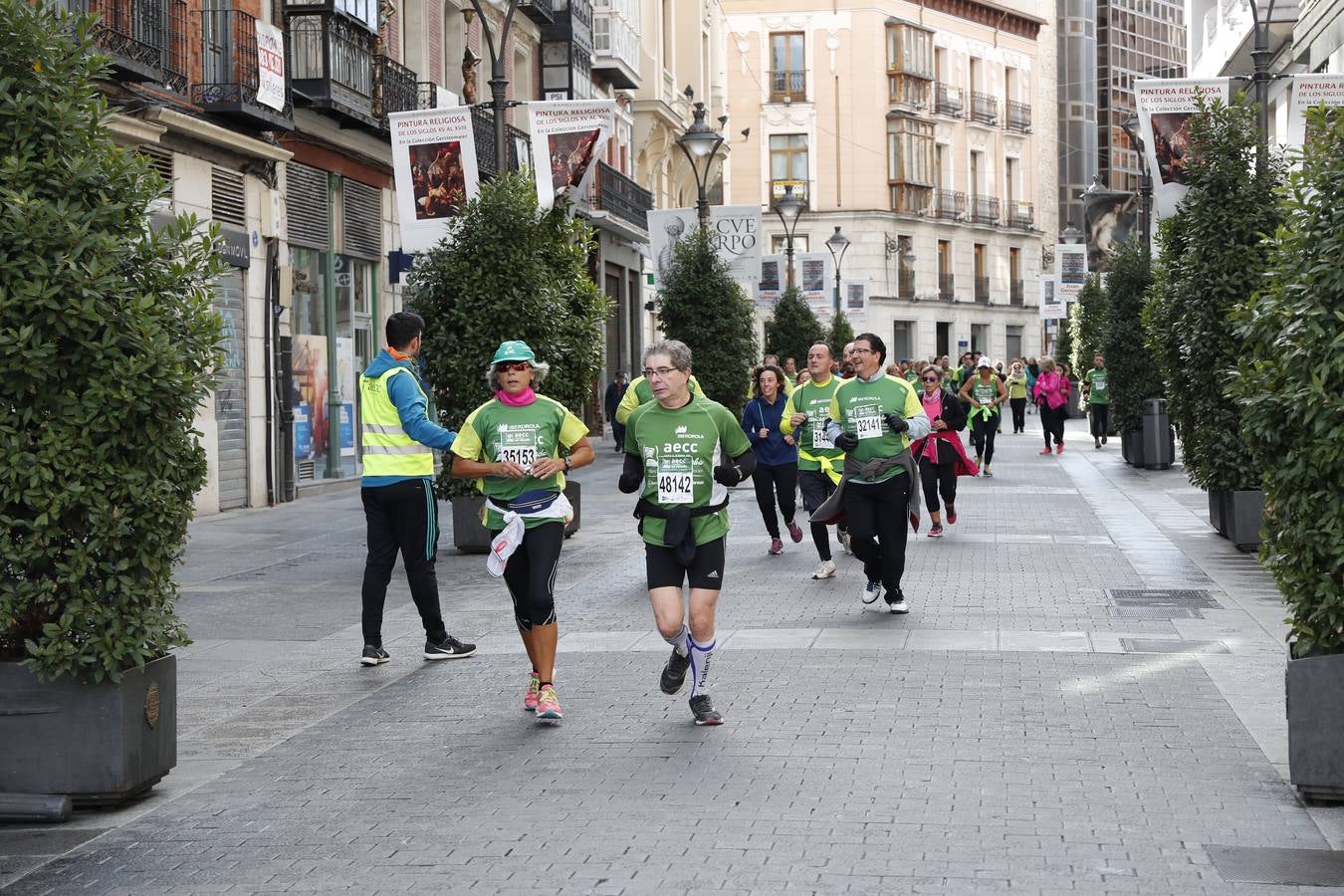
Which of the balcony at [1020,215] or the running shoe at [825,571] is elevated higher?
the balcony at [1020,215]

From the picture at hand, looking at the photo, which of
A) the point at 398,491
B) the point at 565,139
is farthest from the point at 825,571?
the point at 565,139

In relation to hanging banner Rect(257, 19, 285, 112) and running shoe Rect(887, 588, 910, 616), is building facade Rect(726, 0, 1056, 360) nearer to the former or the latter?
hanging banner Rect(257, 19, 285, 112)

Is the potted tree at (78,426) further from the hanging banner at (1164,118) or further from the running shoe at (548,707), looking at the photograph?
the hanging banner at (1164,118)

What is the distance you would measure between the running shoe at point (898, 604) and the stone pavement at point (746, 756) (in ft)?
0.50

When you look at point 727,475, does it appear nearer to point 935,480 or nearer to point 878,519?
point 878,519

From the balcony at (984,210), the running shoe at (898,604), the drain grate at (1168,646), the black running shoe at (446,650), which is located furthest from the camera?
the balcony at (984,210)

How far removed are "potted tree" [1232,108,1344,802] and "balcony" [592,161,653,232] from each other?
31.4 meters

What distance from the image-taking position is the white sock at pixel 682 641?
27.5 feet

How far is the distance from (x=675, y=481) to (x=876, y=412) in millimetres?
3915

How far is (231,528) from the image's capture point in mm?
19750

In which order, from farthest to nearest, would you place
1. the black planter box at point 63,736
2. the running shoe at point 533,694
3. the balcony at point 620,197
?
the balcony at point 620,197
the running shoe at point 533,694
the black planter box at point 63,736

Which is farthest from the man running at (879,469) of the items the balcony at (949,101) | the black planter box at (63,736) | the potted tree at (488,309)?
the balcony at (949,101)

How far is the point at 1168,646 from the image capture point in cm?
1016

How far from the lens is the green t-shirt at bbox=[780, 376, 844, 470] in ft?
47.9
